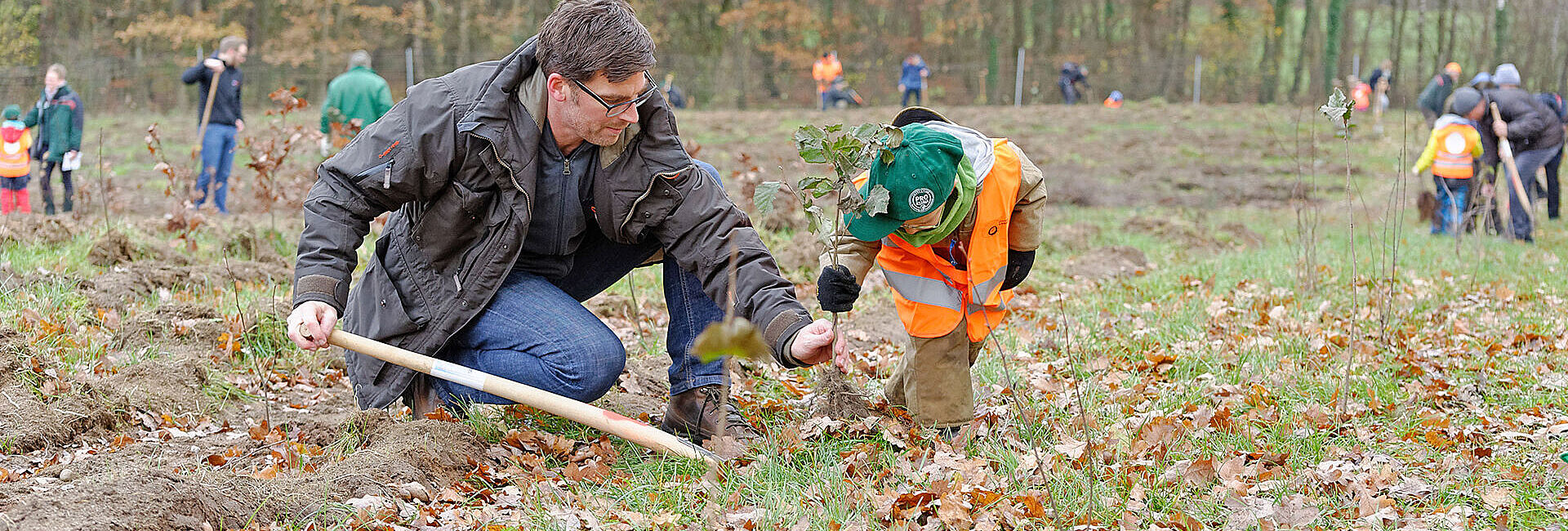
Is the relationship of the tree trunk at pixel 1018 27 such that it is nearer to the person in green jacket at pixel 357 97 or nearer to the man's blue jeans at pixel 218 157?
→ the person in green jacket at pixel 357 97

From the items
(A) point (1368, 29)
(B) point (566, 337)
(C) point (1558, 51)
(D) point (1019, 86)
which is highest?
(B) point (566, 337)

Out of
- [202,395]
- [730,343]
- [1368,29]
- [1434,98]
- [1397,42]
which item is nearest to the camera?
[730,343]

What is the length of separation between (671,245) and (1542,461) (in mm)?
2557

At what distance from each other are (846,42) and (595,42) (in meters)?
28.6

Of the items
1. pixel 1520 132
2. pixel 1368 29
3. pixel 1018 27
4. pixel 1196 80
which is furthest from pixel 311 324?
pixel 1368 29

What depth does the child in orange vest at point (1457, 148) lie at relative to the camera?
30.6 ft

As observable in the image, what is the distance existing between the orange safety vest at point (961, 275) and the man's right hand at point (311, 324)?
1.53 meters

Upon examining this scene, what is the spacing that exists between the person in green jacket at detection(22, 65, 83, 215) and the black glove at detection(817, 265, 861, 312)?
380 inches

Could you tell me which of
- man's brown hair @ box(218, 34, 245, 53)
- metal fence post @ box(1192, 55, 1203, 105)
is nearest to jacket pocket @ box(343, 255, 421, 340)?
man's brown hair @ box(218, 34, 245, 53)

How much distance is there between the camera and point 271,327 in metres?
4.84

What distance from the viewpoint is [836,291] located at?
315 cm

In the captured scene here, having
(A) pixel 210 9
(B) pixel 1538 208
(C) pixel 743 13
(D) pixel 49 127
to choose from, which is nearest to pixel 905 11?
(C) pixel 743 13

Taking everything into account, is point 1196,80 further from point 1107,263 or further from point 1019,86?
point 1107,263

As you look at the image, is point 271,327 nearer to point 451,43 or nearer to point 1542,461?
point 1542,461
